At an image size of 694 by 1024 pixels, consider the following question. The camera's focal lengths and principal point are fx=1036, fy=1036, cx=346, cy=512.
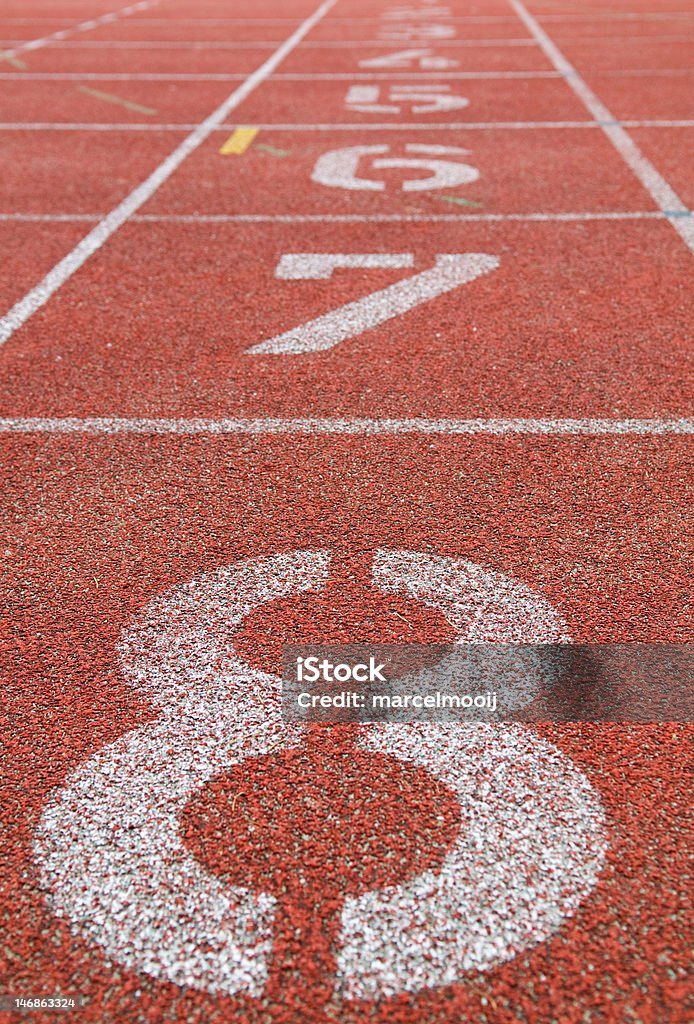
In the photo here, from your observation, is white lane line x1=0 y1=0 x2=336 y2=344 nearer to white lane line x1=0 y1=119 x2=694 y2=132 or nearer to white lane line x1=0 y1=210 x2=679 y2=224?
white lane line x1=0 y1=210 x2=679 y2=224

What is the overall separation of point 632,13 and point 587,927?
67.3 ft

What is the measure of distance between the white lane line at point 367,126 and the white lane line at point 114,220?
1.68 ft

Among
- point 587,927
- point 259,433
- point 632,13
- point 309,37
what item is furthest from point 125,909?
point 632,13

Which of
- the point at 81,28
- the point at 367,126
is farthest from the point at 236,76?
the point at 81,28

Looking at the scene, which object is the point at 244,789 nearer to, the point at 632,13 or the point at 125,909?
the point at 125,909

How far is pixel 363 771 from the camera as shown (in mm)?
2684

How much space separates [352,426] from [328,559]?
1048 mm

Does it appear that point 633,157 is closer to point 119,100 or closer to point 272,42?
point 119,100

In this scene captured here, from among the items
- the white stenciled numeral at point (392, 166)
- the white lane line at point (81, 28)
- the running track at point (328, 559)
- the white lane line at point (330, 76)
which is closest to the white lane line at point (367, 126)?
the white stenciled numeral at point (392, 166)

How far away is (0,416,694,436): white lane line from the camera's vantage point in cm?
439

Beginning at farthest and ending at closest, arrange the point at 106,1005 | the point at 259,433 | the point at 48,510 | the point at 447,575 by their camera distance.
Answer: the point at 259,433, the point at 48,510, the point at 447,575, the point at 106,1005

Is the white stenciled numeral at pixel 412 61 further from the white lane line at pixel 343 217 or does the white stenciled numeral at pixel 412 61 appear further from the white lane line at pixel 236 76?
the white lane line at pixel 343 217

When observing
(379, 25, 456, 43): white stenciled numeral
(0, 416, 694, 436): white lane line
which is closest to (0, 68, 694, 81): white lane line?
(379, 25, 456, 43): white stenciled numeral

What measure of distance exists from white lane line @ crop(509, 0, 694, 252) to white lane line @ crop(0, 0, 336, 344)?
12.5ft
